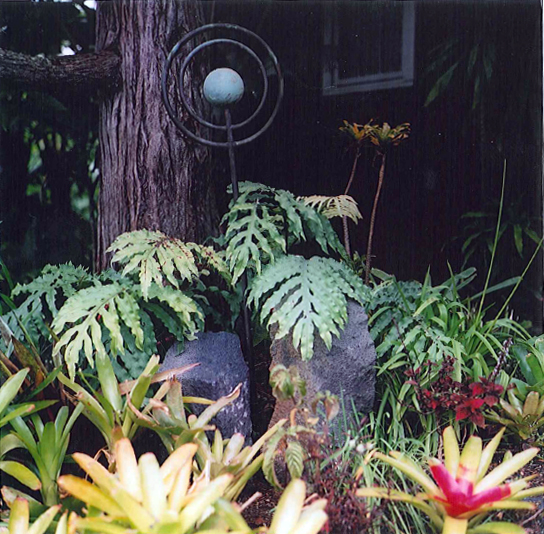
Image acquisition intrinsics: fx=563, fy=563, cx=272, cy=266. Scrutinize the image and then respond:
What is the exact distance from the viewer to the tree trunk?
307cm

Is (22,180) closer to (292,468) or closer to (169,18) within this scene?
(169,18)

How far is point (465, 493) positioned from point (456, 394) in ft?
2.16

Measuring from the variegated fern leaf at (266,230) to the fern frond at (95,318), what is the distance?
19.2 inches

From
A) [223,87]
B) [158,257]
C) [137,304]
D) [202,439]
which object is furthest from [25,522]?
[223,87]

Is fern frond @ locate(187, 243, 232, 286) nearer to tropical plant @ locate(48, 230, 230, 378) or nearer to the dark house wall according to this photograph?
tropical plant @ locate(48, 230, 230, 378)

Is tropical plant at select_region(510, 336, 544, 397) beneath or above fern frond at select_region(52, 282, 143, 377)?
beneath

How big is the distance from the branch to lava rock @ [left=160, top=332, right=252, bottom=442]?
1.57m

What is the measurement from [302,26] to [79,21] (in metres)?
1.67

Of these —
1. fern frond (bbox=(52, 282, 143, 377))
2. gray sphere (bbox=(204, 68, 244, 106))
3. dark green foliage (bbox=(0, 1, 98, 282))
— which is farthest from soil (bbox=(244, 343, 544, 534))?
dark green foliage (bbox=(0, 1, 98, 282))

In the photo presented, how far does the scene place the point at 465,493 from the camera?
5.67 ft

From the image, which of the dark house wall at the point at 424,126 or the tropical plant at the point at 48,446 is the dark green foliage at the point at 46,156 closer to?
the dark house wall at the point at 424,126

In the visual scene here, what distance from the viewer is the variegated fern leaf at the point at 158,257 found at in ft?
7.91

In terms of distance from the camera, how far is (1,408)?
2000 mm

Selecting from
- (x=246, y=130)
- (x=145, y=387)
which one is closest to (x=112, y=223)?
(x=145, y=387)
